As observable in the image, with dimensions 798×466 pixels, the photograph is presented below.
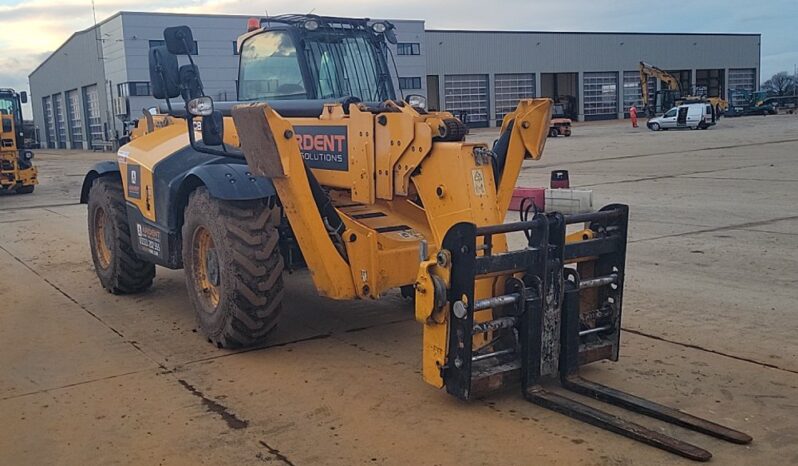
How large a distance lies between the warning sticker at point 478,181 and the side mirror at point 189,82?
2.51 metres

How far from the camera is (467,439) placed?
14.0 ft

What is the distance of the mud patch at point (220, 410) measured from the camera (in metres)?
4.59

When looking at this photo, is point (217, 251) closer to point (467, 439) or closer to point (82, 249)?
point (467, 439)

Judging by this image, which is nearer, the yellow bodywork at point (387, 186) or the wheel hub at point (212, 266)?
the yellow bodywork at point (387, 186)

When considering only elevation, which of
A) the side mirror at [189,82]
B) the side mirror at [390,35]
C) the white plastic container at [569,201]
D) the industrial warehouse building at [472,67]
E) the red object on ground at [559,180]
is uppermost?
the industrial warehouse building at [472,67]

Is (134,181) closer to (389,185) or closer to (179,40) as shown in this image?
(179,40)

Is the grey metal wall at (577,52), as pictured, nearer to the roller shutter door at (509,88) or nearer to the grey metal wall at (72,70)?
the roller shutter door at (509,88)

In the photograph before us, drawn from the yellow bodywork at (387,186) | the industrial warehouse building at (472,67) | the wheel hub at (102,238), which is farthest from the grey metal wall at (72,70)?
the yellow bodywork at (387,186)

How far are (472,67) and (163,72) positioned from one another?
59000 mm

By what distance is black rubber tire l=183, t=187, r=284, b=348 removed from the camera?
5.59 m

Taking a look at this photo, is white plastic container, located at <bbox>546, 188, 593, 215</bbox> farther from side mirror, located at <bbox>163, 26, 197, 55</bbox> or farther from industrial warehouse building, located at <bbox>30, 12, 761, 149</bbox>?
industrial warehouse building, located at <bbox>30, 12, 761, 149</bbox>

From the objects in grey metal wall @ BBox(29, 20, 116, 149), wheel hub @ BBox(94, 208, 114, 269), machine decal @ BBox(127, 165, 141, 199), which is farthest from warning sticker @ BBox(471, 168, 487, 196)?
grey metal wall @ BBox(29, 20, 116, 149)

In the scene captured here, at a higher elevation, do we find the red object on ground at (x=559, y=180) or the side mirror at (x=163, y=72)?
the side mirror at (x=163, y=72)


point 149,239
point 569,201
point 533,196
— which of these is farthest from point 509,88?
point 149,239
